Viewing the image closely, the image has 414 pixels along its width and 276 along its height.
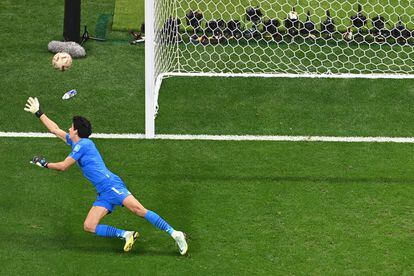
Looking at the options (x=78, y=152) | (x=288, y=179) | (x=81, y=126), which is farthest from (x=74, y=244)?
(x=288, y=179)

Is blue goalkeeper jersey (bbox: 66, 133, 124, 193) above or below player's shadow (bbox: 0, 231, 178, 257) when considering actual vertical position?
above

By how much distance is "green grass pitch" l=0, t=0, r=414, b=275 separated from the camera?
Result: 40.2 feet

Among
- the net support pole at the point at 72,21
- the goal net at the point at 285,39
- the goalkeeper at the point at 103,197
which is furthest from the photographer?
the net support pole at the point at 72,21

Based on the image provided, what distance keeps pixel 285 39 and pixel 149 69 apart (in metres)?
3.87

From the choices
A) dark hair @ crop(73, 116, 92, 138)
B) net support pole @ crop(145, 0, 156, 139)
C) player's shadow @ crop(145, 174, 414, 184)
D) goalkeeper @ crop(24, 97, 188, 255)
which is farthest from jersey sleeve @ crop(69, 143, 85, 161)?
net support pole @ crop(145, 0, 156, 139)

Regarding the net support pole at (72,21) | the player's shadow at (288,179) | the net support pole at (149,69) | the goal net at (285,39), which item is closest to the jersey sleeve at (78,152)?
the player's shadow at (288,179)

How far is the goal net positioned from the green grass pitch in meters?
0.57

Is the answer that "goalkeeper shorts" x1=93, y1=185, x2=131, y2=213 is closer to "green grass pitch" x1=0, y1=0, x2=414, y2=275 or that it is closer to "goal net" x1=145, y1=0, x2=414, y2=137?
"green grass pitch" x1=0, y1=0, x2=414, y2=275

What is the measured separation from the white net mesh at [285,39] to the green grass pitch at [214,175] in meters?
0.60

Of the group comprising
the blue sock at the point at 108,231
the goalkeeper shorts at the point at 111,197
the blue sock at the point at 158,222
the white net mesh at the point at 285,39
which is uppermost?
the white net mesh at the point at 285,39

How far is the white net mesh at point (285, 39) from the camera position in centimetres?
1712

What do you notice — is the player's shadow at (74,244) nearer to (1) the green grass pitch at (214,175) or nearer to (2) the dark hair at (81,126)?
(1) the green grass pitch at (214,175)

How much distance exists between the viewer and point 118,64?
17.2 meters

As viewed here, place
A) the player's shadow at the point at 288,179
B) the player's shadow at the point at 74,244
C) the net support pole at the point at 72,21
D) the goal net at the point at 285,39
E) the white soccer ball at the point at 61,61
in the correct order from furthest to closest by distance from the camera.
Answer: the net support pole at the point at 72,21 → the goal net at the point at 285,39 → the white soccer ball at the point at 61,61 → the player's shadow at the point at 288,179 → the player's shadow at the point at 74,244
